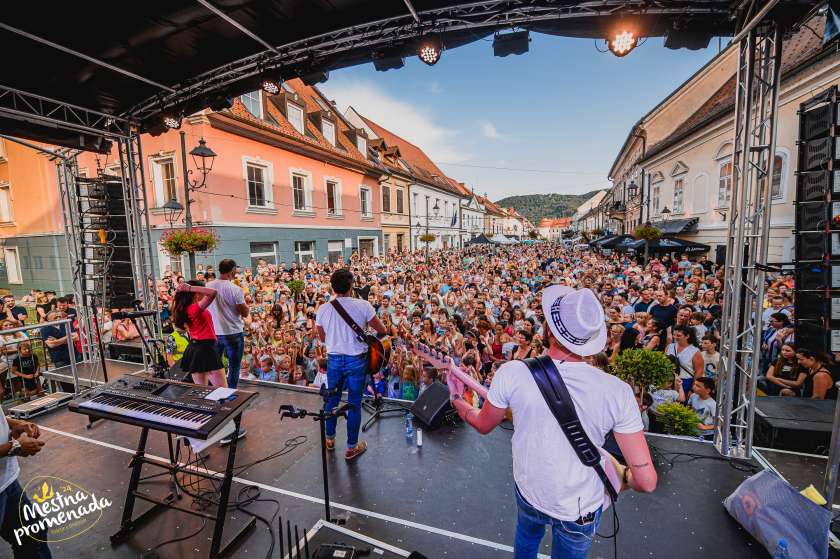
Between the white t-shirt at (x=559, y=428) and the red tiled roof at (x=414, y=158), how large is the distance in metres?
30.0

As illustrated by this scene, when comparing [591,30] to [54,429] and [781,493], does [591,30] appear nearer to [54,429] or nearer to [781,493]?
[781,493]

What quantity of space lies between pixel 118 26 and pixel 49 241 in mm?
20070

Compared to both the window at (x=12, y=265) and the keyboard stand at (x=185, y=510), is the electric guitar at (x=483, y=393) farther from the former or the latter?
the window at (x=12, y=265)

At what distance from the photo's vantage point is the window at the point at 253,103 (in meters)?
15.0

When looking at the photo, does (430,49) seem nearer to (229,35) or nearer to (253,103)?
(229,35)

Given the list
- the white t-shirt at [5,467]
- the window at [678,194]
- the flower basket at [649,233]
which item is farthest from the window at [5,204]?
the window at [678,194]

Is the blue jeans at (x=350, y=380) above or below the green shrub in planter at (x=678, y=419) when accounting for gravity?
above

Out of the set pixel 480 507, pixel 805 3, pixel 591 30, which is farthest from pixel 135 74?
pixel 805 3

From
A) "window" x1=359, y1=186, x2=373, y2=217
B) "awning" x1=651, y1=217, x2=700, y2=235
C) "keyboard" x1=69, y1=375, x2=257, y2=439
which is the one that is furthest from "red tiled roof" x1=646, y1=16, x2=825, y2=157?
"window" x1=359, y1=186, x2=373, y2=217

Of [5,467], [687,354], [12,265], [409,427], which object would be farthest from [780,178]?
[12,265]

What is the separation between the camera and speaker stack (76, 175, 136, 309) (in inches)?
253

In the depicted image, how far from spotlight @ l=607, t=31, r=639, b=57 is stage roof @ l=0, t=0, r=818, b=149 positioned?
0.11 meters

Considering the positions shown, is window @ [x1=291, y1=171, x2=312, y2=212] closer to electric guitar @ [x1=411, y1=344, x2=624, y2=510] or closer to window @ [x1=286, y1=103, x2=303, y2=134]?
window @ [x1=286, y1=103, x2=303, y2=134]

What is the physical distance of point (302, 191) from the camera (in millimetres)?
17844
